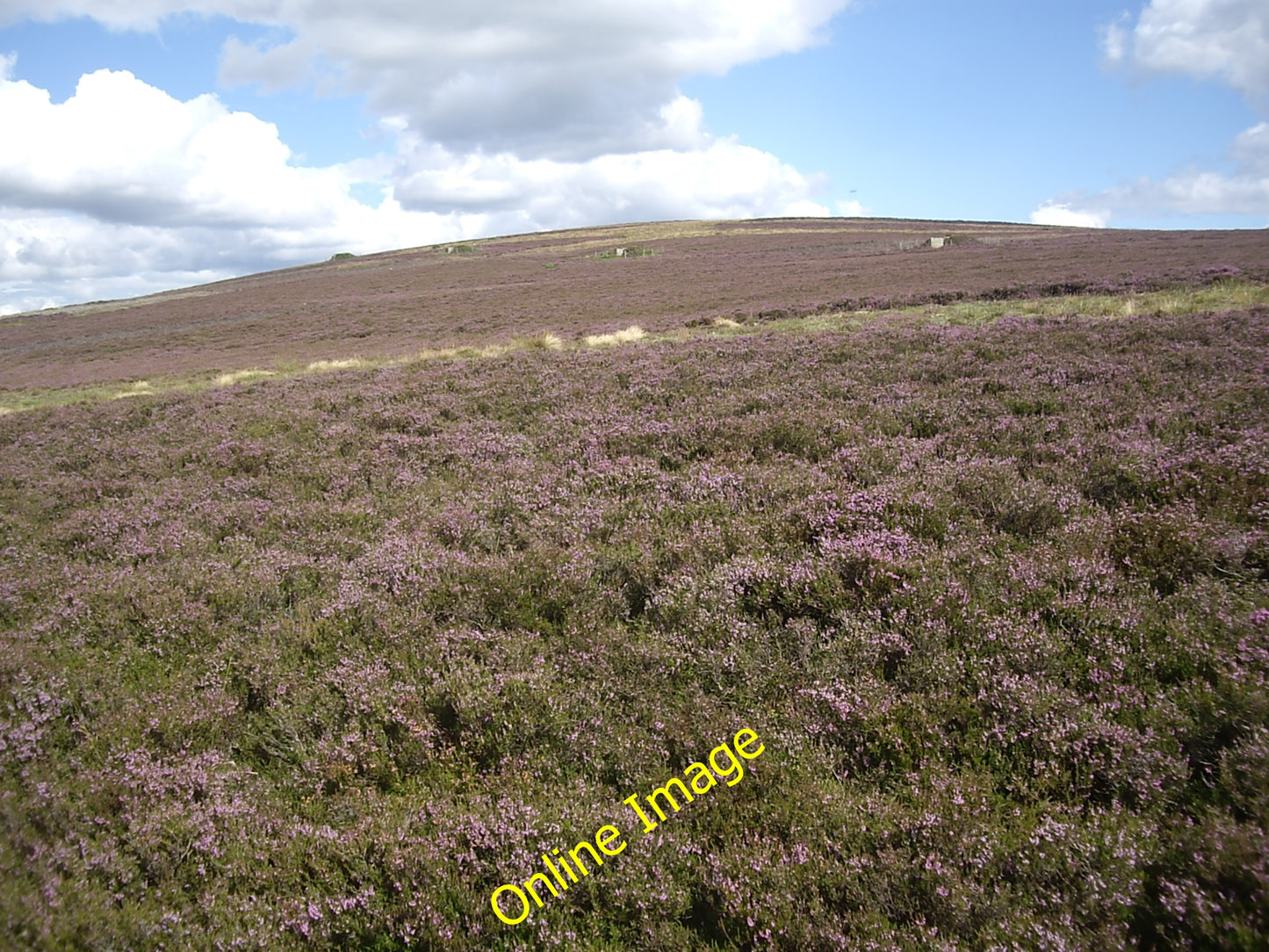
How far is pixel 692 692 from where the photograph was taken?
13.8 ft

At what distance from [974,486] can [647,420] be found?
4924mm

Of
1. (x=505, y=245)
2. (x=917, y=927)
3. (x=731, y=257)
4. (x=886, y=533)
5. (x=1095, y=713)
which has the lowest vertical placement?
(x=917, y=927)

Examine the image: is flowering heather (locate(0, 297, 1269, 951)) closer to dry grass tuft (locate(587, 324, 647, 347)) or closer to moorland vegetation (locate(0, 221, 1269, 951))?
moorland vegetation (locate(0, 221, 1269, 951))

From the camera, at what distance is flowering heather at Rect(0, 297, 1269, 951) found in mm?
2896

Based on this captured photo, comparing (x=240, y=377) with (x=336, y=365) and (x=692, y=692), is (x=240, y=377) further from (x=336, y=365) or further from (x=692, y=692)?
(x=692, y=692)

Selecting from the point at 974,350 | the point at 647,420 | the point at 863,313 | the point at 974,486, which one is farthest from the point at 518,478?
the point at 863,313

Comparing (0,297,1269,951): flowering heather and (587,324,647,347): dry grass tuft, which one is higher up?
(587,324,647,347): dry grass tuft

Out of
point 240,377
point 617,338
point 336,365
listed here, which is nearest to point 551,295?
point 336,365

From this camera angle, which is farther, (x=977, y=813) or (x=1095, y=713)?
(x=1095, y=713)

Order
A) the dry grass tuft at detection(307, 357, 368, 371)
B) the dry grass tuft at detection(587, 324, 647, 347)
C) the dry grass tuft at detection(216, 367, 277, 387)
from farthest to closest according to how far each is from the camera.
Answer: the dry grass tuft at detection(307, 357, 368, 371) < the dry grass tuft at detection(216, 367, 277, 387) < the dry grass tuft at detection(587, 324, 647, 347)

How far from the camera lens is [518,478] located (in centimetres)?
835

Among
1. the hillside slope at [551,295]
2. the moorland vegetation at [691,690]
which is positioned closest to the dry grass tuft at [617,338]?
the hillside slope at [551,295]

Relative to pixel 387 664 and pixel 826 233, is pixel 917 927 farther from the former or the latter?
pixel 826 233

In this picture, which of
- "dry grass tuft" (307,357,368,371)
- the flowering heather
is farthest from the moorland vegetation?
"dry grass tuft" (307,357,368,371)
